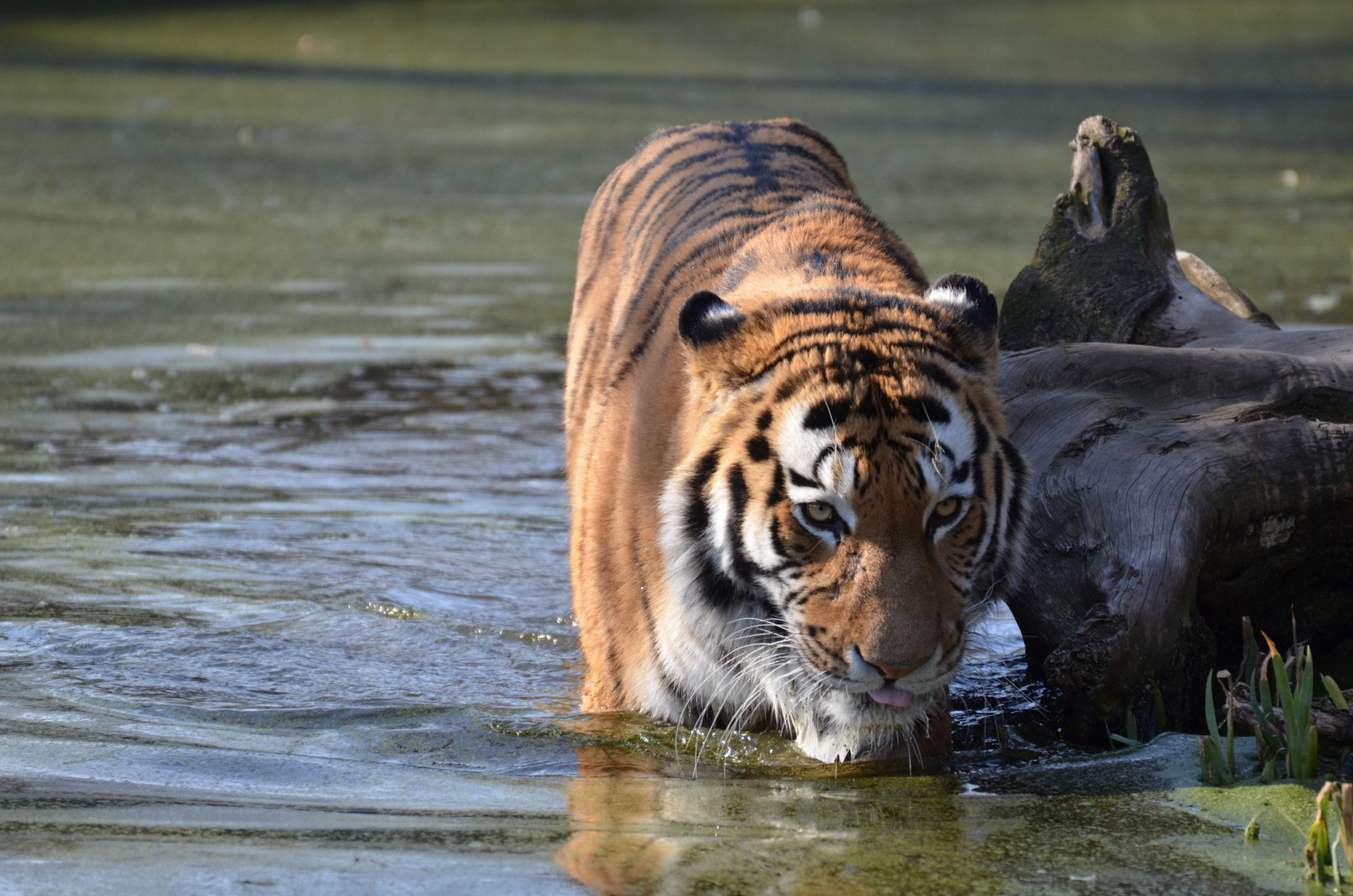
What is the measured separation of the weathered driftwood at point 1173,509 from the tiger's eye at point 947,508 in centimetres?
35

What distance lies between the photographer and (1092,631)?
115 inches

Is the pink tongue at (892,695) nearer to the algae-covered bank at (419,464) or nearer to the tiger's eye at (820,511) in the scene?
the algae-covered bank at (419,464)

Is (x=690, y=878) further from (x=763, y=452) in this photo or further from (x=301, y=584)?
(x=301, y=584)

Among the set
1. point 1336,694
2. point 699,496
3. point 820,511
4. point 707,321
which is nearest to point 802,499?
point 820,511

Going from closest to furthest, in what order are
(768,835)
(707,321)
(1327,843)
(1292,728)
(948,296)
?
(1327,843) < (768,835) < (1292,728) < (707,321) < (948,296)

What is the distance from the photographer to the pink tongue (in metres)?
2.52

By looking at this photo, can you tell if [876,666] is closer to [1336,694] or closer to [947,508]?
[947,508]

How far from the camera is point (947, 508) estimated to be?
2.60 meters

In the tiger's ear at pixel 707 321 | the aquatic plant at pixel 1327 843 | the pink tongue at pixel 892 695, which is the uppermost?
the tiger's ear at pixel 707 321

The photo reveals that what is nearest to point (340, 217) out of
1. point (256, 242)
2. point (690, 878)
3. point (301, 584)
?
point (256, 242)

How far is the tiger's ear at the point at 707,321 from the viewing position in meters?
2.71

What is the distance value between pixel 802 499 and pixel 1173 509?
2.99ft

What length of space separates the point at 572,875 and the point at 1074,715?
115 cm

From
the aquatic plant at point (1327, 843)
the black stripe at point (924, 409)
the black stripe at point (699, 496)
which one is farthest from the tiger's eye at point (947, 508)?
the aquatic plant at point (1327, 843)
